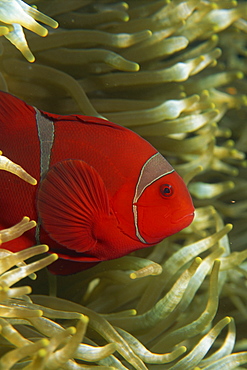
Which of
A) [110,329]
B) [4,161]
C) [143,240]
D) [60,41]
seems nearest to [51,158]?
[4,161]

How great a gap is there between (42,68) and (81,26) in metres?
0.29

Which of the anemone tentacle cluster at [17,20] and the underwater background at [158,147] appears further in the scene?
the underwater background at [158,147]

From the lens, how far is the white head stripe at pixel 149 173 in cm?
111

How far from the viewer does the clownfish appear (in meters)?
1.09

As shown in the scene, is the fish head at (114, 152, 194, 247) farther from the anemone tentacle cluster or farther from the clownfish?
the anemone tentacle cluster

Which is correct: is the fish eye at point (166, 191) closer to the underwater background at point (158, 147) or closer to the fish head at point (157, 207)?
the fish head at point (157, 207)

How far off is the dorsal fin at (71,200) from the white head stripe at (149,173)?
0.09 m

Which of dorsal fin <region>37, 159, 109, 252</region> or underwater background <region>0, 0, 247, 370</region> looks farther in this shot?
underwater background <region>0, 0, 247, 370</region>

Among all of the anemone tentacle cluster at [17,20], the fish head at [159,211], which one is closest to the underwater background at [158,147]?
the anemone tentacle cluster at [17,20]

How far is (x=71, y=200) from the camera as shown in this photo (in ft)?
3.59

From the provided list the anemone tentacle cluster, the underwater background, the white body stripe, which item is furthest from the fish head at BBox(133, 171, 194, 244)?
the anemone tentacle cluster

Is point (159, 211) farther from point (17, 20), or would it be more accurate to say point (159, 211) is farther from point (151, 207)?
point (17, 20)

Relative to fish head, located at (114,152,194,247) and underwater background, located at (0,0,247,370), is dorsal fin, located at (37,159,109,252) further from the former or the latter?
underwater background, located at (0,0,247,370)

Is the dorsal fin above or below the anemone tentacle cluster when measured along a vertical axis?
below
